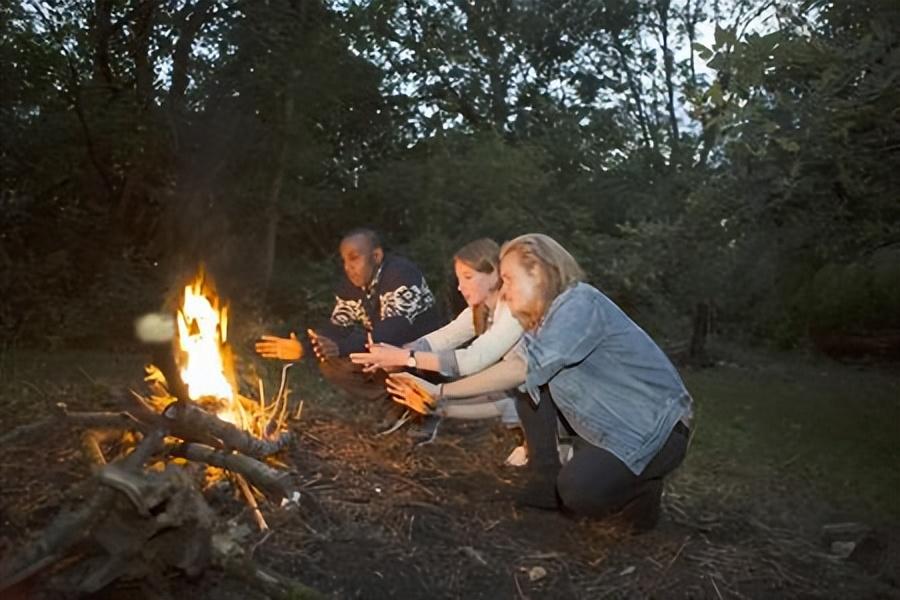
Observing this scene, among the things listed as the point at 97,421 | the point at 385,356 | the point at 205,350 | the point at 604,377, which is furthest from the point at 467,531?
the point at 97,421

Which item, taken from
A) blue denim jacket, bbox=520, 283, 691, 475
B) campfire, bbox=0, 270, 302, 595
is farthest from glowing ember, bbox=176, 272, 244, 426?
blue denim jacket, bbox=520, 283, 691, 475

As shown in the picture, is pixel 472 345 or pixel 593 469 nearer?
pixel 593 469

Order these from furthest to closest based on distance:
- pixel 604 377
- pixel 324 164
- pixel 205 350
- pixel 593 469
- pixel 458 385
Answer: pixel 324 164, pixel 205 350, pixel 458 385, pixel 604 377, pixel 593 469

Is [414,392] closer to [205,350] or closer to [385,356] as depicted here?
[385,356]

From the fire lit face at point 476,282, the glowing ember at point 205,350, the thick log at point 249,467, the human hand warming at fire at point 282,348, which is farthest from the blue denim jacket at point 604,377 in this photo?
the human hand warming at fire at point 282,348

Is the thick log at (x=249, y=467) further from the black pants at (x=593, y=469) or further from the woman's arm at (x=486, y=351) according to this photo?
the black pants at (x=593, y=469)

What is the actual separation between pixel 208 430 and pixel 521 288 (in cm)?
142

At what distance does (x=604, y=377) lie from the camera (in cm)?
429

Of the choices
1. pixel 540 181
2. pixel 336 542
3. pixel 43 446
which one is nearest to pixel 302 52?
pixel 540 181

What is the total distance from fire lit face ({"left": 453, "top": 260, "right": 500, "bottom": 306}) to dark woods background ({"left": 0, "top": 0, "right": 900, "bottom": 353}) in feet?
8.36

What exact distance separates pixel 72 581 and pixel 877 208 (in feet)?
18.9

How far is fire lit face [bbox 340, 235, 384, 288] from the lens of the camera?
577 cm

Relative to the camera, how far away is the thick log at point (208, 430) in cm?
431

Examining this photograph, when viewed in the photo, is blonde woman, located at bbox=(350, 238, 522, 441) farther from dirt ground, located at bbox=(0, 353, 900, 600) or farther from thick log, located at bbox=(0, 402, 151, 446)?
thick log, located at bbox=(0, 402, 151, 446)
